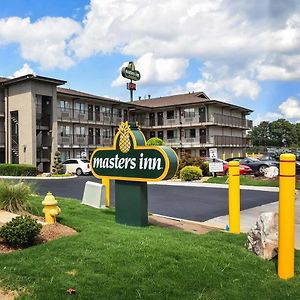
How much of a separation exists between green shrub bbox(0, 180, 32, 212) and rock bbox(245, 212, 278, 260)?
553cm

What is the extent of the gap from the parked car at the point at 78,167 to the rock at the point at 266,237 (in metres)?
26.1

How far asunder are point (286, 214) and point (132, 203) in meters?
3.85

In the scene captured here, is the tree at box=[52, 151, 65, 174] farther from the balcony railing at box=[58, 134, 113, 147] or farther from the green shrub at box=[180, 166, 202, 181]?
the green shrub at box=[180, 166, 202, 181]

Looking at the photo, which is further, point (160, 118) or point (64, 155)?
point (160, 118)

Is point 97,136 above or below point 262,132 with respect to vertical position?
below

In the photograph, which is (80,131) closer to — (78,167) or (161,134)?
(78,167)

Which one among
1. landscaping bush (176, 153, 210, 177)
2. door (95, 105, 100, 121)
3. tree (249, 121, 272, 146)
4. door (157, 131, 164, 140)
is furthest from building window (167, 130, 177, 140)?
tree (249, 121, 272, 146)

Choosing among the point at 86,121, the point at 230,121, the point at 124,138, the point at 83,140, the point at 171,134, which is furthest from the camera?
the point at 230,121

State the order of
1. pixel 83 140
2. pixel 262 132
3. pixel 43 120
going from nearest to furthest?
pixel 43 120 → pixel 83 140 → pixel 262 132

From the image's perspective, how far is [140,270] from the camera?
5.06 meters

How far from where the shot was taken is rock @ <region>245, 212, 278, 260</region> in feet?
20.0

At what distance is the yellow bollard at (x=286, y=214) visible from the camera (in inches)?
209

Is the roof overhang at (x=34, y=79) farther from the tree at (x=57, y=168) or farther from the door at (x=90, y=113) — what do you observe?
the door at (x=90, y=113)

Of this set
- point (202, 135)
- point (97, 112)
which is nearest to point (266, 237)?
point (97, 112)
